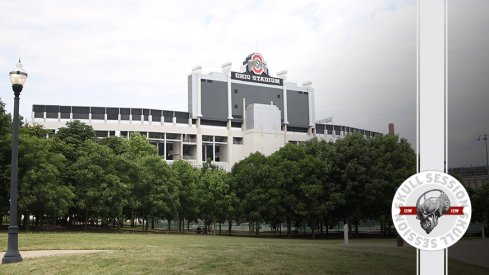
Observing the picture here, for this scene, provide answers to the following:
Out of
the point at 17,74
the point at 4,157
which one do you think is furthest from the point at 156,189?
the point at 17,74

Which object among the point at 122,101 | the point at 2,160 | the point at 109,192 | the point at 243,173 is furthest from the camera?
the point at 122,101

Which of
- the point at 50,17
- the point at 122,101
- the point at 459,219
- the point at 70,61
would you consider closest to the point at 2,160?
the point at 70,61

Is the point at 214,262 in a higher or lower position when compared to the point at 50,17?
lower

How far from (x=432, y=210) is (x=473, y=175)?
3.69 feet

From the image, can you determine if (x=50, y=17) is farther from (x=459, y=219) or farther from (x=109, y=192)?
(x=109, y=192)

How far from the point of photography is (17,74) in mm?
9414

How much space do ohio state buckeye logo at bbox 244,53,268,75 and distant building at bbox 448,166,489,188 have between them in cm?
5515

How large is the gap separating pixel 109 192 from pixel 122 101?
27.1 meters

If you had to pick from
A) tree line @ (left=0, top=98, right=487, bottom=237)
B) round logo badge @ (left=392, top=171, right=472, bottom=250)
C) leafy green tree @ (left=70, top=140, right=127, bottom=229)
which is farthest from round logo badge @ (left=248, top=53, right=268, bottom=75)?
round logo badge @ (left=392, top=171, right=472, bottom=250)

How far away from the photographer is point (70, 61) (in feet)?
34.3

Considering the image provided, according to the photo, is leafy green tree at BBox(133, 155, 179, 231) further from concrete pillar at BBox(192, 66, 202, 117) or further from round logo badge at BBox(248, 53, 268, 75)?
round logo badge at BBox(248, 53, 268, 75)

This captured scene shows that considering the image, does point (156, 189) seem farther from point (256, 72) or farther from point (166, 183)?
point (256, 72)

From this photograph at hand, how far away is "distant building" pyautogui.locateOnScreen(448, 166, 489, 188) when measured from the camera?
4620 millimetres

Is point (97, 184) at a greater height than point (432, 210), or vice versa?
point (432, 210)
